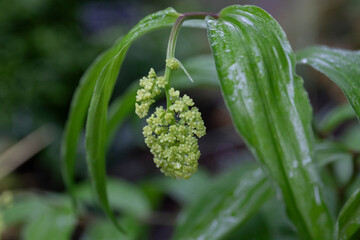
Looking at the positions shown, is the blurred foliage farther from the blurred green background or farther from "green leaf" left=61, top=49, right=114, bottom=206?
"green leaf" left=61, top=49, right=114, bottom=206

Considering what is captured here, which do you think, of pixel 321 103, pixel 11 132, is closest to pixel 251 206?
pixel 11 132

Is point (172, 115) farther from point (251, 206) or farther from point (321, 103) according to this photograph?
point (321, 103)

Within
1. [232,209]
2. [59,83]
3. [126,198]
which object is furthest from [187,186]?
[59,83]

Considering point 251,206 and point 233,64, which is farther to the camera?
point 251,206

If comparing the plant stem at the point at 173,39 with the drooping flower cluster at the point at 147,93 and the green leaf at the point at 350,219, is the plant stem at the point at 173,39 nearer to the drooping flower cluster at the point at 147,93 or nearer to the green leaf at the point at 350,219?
the drooping flower cluster at the point at 147,93

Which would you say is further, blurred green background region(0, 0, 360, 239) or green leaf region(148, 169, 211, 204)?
blurred green background region(0, 0, 360, 239)

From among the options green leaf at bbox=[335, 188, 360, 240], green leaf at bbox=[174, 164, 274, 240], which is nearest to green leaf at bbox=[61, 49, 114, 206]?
green leaf at bbox=[174, 164, 274, 240]
